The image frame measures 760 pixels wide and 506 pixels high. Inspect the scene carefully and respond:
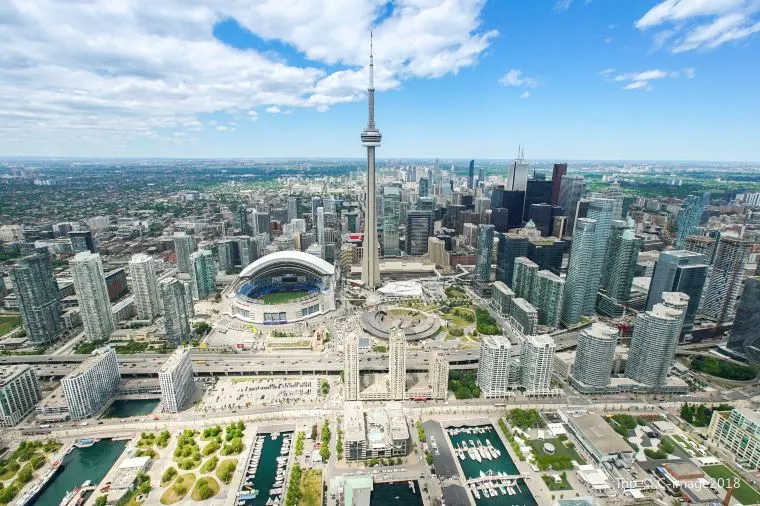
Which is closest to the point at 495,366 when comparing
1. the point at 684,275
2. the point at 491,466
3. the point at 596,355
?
the point at 491,466

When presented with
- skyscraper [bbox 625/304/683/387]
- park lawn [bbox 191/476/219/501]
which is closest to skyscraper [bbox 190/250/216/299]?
park lawn [bbox 191/476/219/501]

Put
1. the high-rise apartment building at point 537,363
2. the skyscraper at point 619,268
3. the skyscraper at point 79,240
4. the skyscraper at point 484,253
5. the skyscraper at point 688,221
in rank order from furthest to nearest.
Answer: the skyscraper at point 688,221 < the skyscraper at point 79,240 < the skyscraper at point 484,253 < the skyscraper at point 619,268 < the high-rise apartment building at point 537,363

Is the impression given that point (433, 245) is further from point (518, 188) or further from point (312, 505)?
point (312, 505)

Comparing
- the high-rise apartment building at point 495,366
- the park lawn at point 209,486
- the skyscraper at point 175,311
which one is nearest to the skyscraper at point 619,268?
the high-rise apartment building at point 495,366

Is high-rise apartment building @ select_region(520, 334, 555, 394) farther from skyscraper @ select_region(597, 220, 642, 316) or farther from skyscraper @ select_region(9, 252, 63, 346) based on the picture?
skyscraper @ select_region(9, 252, 63, 346)

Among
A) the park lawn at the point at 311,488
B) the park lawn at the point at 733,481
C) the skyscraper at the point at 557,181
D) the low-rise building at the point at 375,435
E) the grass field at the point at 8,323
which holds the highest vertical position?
the skyscraper at the point at 557,181

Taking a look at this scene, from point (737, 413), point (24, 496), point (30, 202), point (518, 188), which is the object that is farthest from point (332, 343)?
point (30, 202)

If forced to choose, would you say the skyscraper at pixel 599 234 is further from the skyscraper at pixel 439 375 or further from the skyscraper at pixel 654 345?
the skyscraper at pixel 439 375
